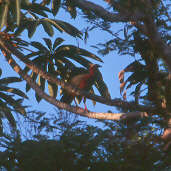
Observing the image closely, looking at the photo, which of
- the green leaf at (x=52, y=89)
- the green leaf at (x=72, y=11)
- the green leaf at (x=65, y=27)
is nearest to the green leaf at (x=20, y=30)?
→ the green leaf at (x=65, y=27)

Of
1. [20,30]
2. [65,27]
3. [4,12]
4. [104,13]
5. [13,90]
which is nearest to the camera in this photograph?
[104,13]

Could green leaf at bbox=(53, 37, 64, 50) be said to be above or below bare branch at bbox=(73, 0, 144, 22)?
A: above

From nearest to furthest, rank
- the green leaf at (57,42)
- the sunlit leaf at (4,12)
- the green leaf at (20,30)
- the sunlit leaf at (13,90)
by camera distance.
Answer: the sunlit leaf at (4,12) → the green leaf at (20,30) → the green leaf at (57,42) → the sunlit leaf at (13,90)

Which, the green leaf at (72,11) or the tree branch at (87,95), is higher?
the green leaf at (72,11)

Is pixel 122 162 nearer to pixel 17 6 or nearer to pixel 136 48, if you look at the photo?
pixel 136 48

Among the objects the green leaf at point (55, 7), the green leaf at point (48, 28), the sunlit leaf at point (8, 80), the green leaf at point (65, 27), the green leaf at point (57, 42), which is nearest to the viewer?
the green leaf at point (48, 28)

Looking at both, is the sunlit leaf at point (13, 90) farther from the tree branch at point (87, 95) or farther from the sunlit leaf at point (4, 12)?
the sunlit leaf at point (4, 12)

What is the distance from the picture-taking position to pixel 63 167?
673 cm

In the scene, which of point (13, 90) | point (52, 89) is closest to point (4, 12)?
point (52, 89)

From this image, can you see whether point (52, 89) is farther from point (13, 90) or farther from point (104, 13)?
point (104, 13)

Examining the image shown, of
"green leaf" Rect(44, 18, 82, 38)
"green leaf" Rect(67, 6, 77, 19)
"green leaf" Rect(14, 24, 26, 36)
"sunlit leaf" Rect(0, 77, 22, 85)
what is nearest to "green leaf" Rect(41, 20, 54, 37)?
"green leaf" Rect(44, 18, 82, 38)

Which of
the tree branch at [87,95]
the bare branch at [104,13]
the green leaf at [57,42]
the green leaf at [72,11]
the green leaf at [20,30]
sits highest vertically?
the green leaf at [72,11]

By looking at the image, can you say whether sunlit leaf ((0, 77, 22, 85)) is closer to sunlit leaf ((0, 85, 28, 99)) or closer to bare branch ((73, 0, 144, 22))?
sunlit leaf ((0, 85, 28, 99))

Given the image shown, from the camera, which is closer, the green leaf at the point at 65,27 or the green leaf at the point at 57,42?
the green leaf at the point at 65,27
